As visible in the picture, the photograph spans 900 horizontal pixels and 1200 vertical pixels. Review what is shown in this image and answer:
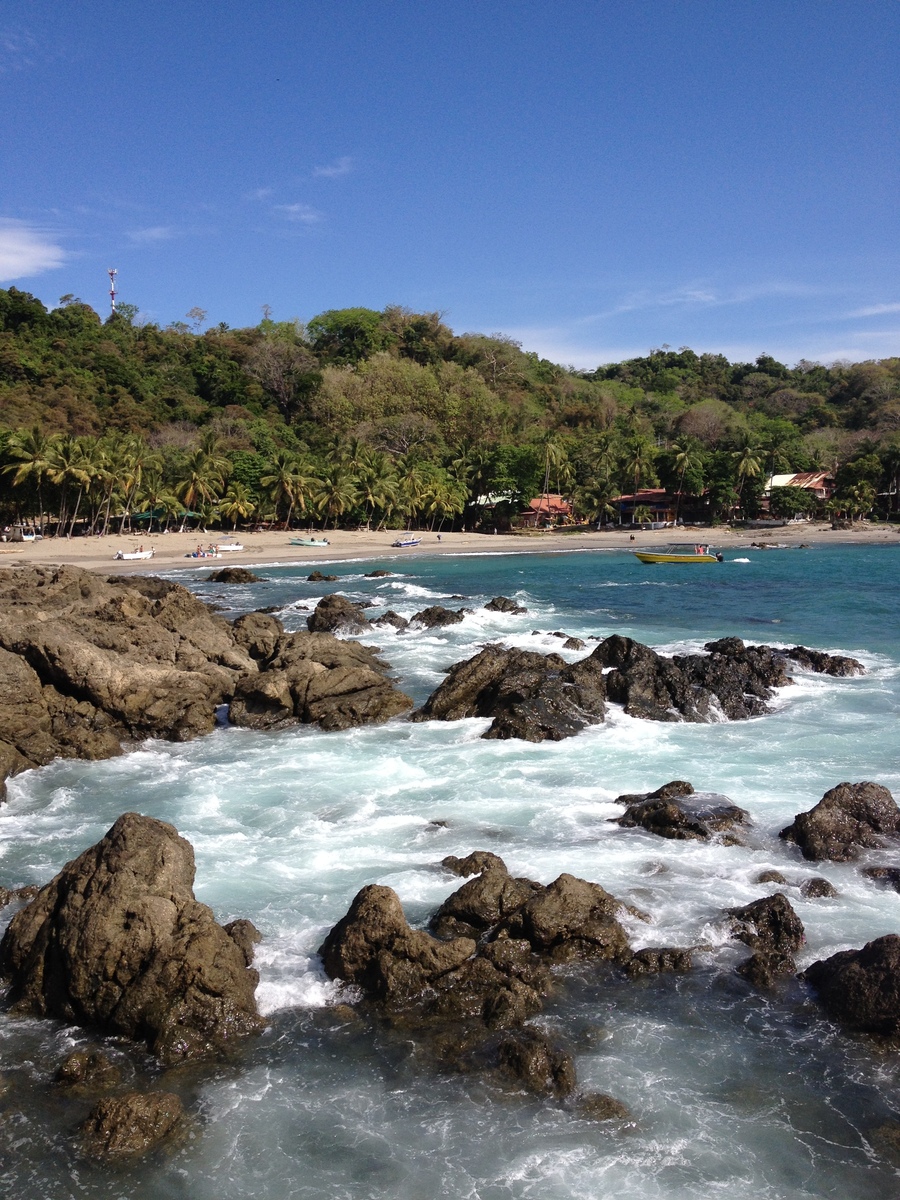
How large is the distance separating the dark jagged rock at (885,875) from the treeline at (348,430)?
190ft

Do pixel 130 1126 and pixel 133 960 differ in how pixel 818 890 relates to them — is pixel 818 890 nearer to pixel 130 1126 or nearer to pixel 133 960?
pixel 133 960

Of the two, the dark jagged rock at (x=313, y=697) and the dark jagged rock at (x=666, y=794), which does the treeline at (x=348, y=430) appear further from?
the dark jagged rock at (x=666, y=794)

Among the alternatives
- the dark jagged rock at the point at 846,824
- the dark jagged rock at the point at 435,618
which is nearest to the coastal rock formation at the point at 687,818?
the dark jagged rock at the point at 846,824

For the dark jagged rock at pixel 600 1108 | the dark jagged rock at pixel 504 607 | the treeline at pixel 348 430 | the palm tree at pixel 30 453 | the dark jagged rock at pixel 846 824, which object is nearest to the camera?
the dark jagged rock at pixel 600 1108

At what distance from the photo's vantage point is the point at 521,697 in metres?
21.9

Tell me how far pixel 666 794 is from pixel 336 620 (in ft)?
66.8

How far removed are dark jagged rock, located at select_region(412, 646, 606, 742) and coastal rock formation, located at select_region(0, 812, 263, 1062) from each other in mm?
10699

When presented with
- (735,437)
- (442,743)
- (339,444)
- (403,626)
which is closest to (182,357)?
(339,444)

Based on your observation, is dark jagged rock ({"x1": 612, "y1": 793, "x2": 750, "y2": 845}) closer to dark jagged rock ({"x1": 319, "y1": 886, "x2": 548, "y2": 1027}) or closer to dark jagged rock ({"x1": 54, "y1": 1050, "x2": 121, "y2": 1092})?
dark jagged rock ({"x1": 319, "y1": 886, "x2": 548, "y2": 1027})

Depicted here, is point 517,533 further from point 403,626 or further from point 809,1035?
point 809,1035

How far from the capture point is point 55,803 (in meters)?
17.0

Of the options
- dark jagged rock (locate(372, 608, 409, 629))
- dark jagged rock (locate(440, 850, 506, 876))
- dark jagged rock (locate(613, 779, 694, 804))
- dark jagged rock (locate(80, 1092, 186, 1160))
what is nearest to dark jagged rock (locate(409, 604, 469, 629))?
dark jagged rock (locate(372, 608, 409, 629))

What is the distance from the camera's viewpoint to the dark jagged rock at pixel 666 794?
53.6 ft

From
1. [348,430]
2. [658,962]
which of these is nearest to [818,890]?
[658,962]
